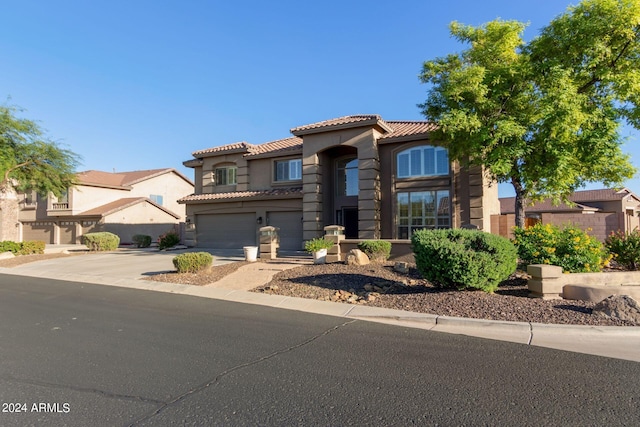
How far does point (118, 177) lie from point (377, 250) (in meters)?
34.8

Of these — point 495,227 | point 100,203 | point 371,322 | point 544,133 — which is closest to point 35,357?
point 371,322

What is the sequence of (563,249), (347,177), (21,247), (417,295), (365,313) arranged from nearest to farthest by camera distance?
1. (365,313)
2. (417,295)
3. (563,249)
4. (347,177)
5. (21,247)

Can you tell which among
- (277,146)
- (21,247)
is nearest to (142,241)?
(21,247)

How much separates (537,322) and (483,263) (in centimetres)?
164

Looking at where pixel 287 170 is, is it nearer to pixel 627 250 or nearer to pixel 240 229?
pixel 240 229

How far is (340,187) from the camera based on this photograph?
2091 centimetres

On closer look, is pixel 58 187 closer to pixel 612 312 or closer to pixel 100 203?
pixel 100 203

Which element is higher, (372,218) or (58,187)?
(58,187)

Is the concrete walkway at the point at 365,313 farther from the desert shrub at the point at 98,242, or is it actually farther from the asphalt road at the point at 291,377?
the desert shrub at the point at 98,242

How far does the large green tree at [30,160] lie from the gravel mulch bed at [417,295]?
786 inches

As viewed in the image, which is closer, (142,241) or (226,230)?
(226,230)

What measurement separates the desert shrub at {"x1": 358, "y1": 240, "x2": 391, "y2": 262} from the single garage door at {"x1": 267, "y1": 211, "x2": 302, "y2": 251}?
301 inches

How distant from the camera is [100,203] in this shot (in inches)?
1339

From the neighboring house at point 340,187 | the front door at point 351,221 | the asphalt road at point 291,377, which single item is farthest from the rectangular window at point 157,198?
the asphalt road at point 291,377
